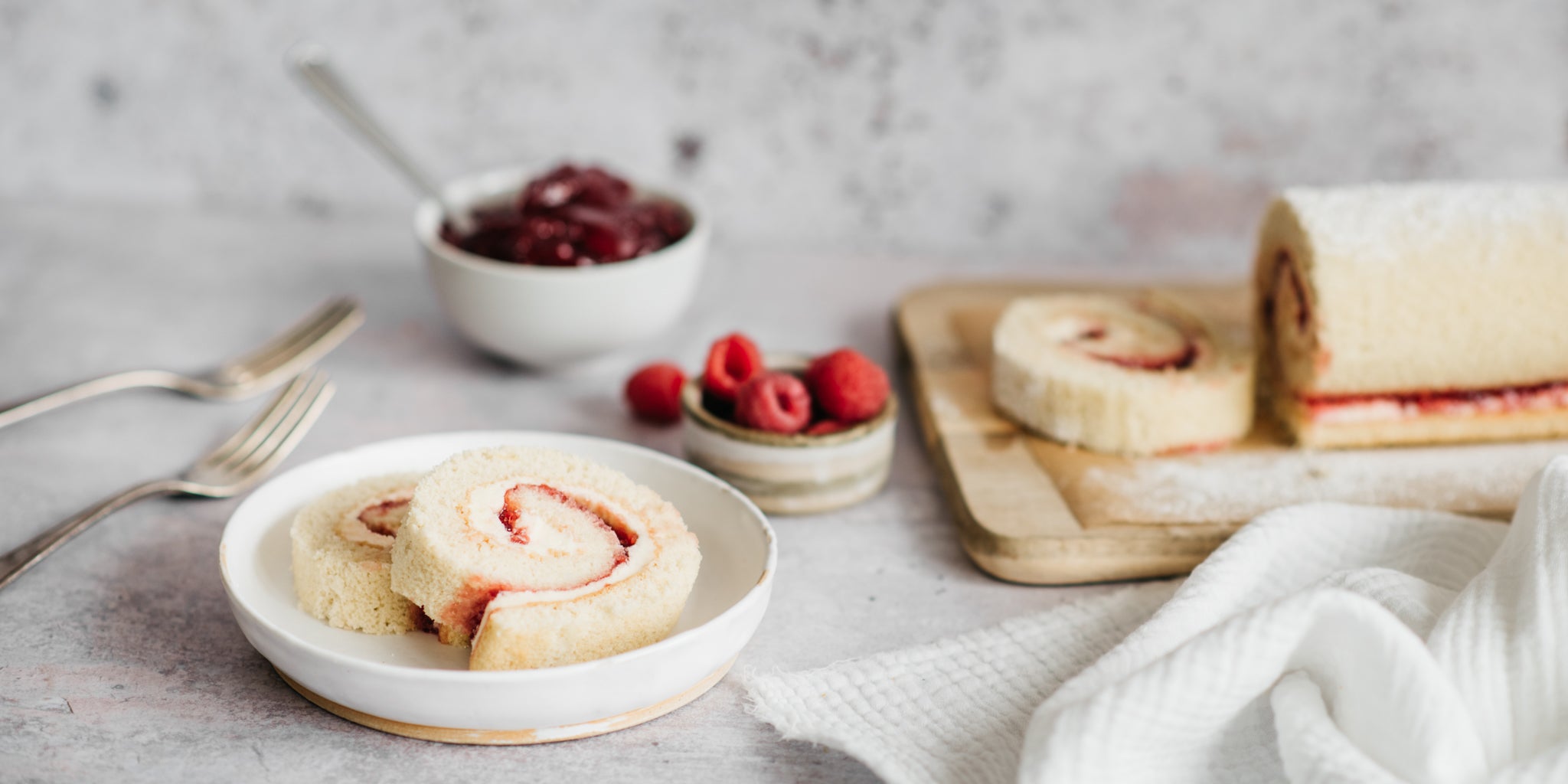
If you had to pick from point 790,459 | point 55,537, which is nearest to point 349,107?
point 55,537

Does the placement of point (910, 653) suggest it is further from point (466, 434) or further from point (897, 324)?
point (897, 324)

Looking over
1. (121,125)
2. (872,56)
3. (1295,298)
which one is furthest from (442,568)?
(121,125)

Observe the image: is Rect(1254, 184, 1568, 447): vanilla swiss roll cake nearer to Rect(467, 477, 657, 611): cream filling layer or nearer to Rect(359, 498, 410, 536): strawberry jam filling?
Rect(467, 477, 657, 611): cream filling layer

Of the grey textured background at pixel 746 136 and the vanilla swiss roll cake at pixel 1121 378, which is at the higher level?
A: the grey textured background at pixel 746 136

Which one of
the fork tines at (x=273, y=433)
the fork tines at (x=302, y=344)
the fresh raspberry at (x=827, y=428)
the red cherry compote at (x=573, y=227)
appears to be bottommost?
the fork tines at (x=273, y=433)

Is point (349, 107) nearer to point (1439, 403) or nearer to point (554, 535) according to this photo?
point (554, 535)

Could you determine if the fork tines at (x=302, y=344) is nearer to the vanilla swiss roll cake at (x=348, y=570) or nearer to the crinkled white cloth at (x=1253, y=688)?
the vanilla swiss roll cake at (x=348, y=570)

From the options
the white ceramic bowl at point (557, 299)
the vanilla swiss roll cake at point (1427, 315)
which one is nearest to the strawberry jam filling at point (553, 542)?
the white ceramic bowl at point (557, 299)
